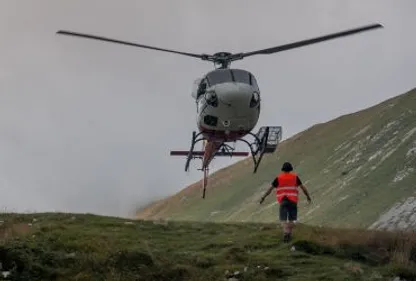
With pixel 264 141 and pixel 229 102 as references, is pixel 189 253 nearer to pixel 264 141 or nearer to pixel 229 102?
pixel 229 102

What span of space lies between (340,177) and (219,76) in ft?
226

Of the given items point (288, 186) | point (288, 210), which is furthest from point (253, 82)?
point (288, 210)

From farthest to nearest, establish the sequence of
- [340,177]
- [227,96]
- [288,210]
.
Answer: [340,177] < [227,96] < [288,210]

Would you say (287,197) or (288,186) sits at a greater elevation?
(288,186)

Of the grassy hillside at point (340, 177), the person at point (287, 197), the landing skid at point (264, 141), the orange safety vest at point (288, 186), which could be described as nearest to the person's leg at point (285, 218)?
the person at point (287, 197)

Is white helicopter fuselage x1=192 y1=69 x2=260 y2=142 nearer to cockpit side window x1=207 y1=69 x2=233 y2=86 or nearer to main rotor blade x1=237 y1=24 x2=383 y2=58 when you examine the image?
cockpit side window x1=207 y1=69 x2=233 y2=86

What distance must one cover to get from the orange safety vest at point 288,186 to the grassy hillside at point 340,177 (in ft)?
144

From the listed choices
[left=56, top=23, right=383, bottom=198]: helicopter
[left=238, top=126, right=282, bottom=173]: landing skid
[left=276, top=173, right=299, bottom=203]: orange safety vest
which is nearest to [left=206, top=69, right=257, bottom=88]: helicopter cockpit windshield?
[left=56, top=23, right=383, bottom=198]: helicopter

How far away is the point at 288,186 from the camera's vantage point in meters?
18.2

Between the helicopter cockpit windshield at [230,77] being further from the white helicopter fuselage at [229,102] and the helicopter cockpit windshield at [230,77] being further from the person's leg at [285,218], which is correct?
the person's leg at [285,218]

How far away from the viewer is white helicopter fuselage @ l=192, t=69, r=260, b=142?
26.6 metres

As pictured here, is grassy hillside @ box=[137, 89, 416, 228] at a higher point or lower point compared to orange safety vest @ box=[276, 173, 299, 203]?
higher

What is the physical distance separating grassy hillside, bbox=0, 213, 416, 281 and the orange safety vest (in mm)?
1153

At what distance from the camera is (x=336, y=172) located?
320ft
